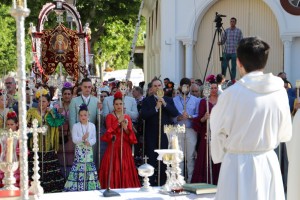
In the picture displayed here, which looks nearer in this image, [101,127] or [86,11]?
[101,127]

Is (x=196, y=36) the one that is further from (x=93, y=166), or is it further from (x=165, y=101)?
(x=93, y=166)

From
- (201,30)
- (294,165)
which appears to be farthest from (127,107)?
(201,30)

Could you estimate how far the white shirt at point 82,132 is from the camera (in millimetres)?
8516

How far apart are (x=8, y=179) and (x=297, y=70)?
1146 cm

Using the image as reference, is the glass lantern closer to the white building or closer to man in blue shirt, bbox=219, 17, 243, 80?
man in blue shirt, bbox=219, 17, 243, 80

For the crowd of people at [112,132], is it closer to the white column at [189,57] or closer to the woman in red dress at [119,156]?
the woman in red dress at [119,156]

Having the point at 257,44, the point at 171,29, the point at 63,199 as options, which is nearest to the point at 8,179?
the point at 63,199

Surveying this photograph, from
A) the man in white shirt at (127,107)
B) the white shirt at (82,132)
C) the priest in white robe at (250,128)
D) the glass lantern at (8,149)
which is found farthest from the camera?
the man in white shirt at (127,107)

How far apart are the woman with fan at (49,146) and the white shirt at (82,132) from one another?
0.43 m

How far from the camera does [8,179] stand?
20.1 ft

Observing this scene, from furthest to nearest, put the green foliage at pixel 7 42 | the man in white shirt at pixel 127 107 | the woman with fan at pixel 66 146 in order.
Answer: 1. the green foliage at pixel 7 42
2. the man in white shirt at pixel 127 107
3. the woman with fan at pixel 66 146

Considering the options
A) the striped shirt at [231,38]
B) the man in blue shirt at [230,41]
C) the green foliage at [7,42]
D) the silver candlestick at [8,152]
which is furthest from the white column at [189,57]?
the green foliage at [7,42]

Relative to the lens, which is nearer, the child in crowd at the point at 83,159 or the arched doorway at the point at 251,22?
the child in crowd at the point at 83,159

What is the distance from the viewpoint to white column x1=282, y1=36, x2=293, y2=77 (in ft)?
52.6
